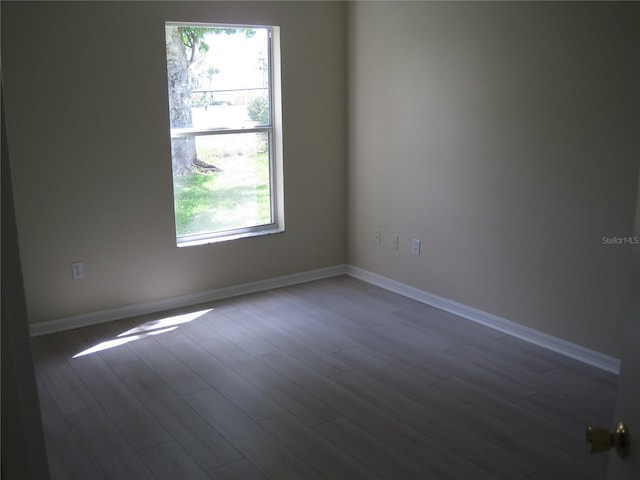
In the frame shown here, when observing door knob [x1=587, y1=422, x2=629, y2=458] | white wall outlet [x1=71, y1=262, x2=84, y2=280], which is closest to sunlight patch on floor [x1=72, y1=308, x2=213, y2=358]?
white wall outlet [x1=71, y1=262, x2=84, y2=280]

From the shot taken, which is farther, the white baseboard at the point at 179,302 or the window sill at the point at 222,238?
the window sill at the point at 222,238

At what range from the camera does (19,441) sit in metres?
0.83

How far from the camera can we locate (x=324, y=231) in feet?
17.1

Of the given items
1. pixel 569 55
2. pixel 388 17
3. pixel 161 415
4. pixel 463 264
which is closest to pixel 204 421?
pixel 161 415

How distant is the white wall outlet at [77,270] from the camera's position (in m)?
4.17

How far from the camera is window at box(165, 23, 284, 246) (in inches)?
176

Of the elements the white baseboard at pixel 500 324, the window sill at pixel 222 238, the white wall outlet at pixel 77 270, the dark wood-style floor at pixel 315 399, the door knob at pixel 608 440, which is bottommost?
the dark wood-style floor at pixel 315 399

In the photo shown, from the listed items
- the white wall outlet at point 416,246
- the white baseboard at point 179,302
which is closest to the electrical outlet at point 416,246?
the white wall outlet at point 416,246

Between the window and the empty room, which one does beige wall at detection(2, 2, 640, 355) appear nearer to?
the empty room

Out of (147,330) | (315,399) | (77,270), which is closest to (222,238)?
(147,330)

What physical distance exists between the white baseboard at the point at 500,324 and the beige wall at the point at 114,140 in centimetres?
85

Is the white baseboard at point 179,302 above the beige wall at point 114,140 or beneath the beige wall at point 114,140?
beneath

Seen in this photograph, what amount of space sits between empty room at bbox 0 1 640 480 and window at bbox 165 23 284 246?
2cm

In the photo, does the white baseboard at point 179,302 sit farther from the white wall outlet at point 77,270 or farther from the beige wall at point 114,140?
the white wall outlet at point 77,270
